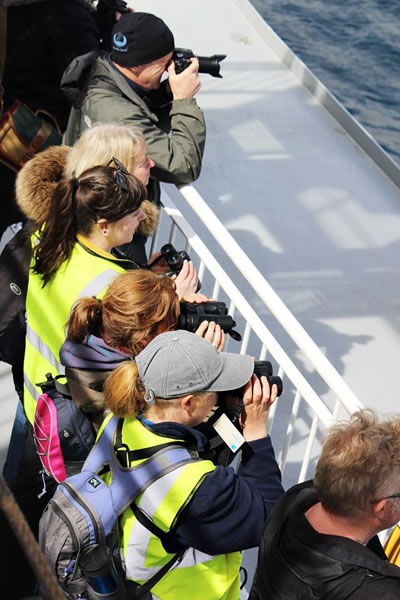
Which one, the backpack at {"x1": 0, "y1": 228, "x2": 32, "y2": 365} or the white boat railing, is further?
the backpack at {"x1": 0, "y1": 228, "x2": 32, "y2": 365}

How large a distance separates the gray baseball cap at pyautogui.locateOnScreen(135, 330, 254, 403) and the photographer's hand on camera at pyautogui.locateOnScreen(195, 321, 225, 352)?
289 mm

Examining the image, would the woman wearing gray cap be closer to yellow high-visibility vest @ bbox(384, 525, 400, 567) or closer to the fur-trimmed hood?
yellow high-visibility vest @ bbox(384, 525, 400, 567)

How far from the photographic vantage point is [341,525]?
1.99 m

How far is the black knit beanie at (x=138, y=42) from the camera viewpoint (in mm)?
3307

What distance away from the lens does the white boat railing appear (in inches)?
104

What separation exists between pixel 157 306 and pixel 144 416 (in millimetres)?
345

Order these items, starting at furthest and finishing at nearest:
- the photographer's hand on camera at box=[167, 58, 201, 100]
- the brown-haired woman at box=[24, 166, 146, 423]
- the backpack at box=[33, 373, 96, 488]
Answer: the photographer's hand on camera at box=[167, 58, 201, 100] < the brown-haired woman at box=[24, 166, 146, 423] < the backpack at box=[33, 373, 96, 488]

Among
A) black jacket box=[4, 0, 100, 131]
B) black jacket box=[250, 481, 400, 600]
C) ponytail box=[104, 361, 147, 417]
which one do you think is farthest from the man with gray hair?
black jacket box=[4, 0, 100, 131]

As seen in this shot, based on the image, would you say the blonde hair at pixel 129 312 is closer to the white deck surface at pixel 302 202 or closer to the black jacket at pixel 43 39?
the black jacket at pixel 43 39

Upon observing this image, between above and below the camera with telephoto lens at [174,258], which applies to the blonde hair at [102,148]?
above

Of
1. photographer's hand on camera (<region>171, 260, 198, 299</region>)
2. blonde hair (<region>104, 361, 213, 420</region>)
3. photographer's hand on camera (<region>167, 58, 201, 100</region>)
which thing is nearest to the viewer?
blonde hair (<region>104, 361, 213, 420</region>)

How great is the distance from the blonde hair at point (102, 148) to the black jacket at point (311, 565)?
1366 mm

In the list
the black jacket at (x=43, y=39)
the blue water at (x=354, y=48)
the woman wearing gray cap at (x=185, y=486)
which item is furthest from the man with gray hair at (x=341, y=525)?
the blue water at (x=354, y=48)

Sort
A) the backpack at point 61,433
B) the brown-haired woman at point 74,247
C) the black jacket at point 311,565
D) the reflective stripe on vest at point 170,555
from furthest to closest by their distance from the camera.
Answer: the brown-haired woman at point 74,247, the backpack at point 61,433, the reflective stripe on vest at point 170,555, the black jacket at point 311,565
